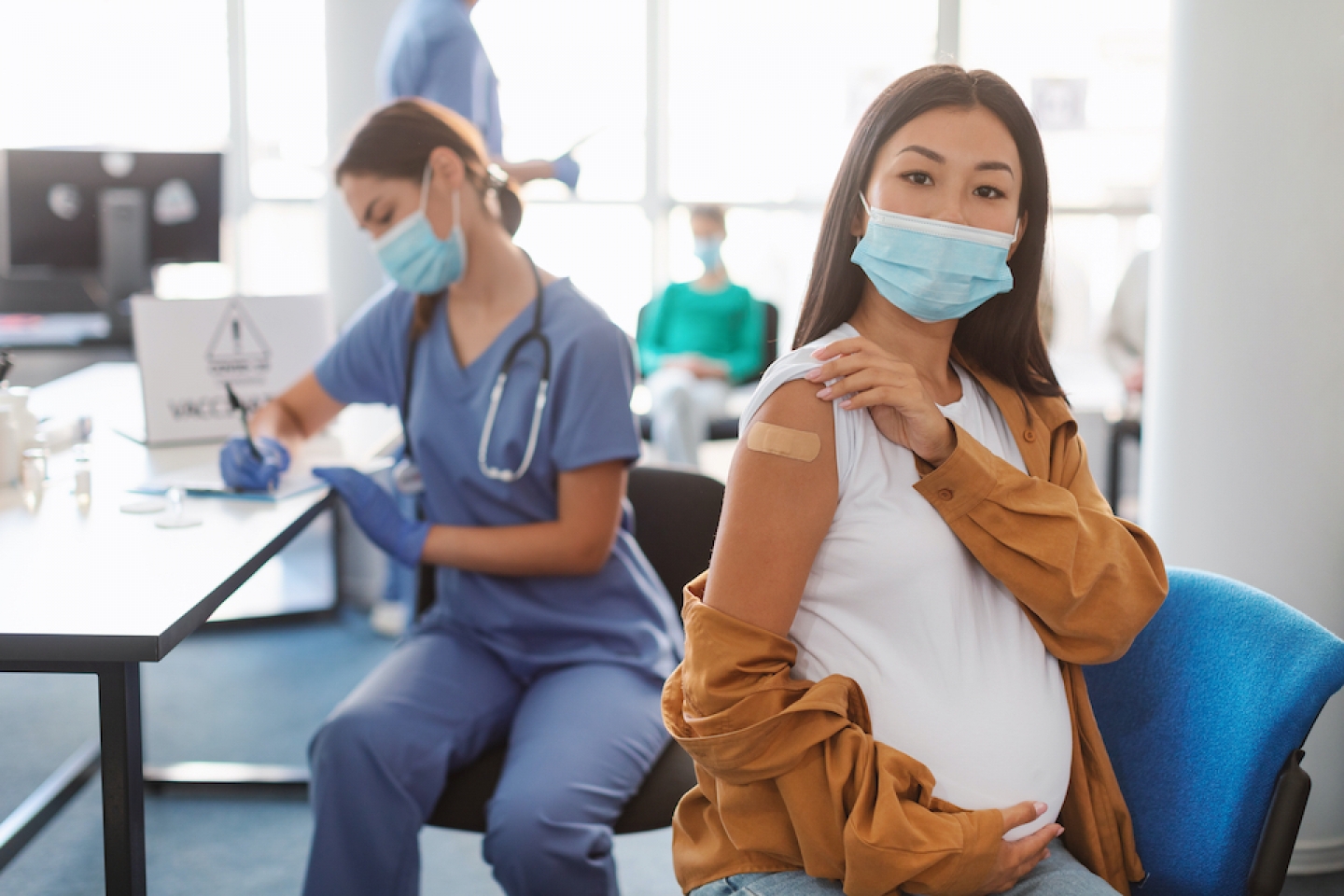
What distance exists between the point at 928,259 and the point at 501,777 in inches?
30.2

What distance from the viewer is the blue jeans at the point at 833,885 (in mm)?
985

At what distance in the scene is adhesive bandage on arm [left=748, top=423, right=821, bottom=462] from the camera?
0.98 metres

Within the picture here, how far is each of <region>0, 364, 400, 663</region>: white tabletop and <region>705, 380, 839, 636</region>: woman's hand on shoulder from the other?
21.5 inches

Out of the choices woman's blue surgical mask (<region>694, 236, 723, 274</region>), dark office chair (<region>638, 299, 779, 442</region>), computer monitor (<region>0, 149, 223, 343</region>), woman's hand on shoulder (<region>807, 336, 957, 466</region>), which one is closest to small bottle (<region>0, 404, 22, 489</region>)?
woman's hand on shoulder (<region>807, 336, 957, 466</region>)

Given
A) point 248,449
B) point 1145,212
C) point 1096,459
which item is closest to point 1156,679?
point 248,449

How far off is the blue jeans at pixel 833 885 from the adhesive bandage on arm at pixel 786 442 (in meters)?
0.36

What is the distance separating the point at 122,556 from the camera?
4.39ft

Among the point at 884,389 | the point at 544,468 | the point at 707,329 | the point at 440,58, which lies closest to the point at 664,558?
the point at 544,468

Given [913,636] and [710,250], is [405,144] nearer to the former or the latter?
[913,636]

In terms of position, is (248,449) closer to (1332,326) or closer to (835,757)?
(835,757)

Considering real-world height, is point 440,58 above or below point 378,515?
above

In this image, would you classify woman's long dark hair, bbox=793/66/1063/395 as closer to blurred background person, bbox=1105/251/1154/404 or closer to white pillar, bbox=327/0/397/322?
white pillar, bbox=327/0/397/322

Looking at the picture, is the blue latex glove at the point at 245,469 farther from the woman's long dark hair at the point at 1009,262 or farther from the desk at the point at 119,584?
the woman's long dark hair at the point at 1009,262

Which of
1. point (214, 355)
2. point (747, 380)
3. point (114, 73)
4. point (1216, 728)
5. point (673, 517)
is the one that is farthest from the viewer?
point (114, 73)
